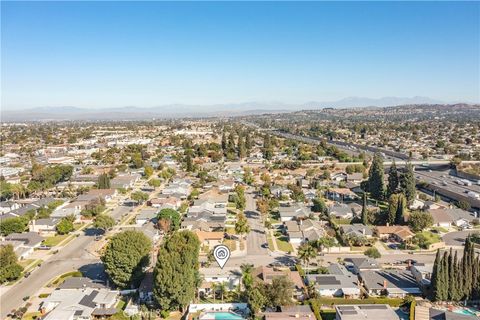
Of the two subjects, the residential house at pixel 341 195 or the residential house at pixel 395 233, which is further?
the residential house at pixel 341 195

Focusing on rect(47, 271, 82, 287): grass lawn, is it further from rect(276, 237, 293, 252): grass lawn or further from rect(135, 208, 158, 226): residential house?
rect(276, 237, 293, 252): grass lawn

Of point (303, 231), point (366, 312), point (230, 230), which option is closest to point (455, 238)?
point (303, 231)

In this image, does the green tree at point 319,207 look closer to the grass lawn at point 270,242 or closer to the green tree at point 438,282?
the grass lawn at point 270,242

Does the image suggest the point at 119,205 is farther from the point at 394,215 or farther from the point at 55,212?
the point at 394,215

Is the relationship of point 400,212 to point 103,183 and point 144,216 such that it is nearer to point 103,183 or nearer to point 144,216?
point 144,216

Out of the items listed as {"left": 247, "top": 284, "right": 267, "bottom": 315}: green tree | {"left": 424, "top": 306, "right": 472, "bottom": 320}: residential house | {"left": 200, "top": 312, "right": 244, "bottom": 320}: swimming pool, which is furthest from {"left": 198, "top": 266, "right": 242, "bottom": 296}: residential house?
{"left": 424, "top": 306, "right": 472, "bottom": 320}: residential house

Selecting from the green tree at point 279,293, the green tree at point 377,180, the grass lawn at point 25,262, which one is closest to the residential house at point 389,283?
the green tree at point 279,293
